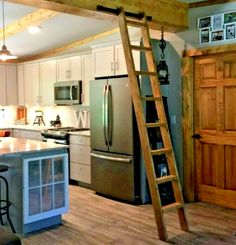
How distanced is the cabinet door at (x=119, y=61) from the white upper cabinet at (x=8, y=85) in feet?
12.0

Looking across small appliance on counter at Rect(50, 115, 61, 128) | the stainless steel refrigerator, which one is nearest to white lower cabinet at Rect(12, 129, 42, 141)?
small appliance on counter at Rect(50, 115, 61, 128)

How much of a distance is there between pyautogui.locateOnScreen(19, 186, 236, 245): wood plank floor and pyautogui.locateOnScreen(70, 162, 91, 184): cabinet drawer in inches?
29.8

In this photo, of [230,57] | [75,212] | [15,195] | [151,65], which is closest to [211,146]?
[230,57]

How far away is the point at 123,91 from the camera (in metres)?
5.06

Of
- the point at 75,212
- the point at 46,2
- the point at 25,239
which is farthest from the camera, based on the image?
the point at 75,212

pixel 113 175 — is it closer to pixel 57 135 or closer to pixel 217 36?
pixel 57 135

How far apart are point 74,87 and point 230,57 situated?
9.54ft

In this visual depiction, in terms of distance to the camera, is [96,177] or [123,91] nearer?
[123,91]

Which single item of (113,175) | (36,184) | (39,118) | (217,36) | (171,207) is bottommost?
(171,207)

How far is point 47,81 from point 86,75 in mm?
1341

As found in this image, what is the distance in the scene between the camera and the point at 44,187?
409cm

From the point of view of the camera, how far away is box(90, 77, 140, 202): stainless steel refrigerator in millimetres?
5020

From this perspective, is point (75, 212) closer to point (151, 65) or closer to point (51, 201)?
point (51, 201)

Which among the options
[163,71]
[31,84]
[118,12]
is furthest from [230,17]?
[31,84]
